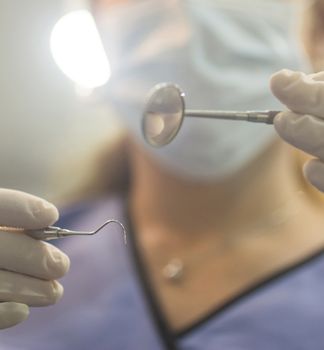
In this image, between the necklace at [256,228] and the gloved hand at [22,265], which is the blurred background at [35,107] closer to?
the necklace at [256,228]

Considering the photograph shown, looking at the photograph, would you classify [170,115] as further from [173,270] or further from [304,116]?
[173,270]

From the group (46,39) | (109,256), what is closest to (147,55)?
(109,256)

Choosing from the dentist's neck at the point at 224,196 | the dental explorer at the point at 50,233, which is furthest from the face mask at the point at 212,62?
the dental explorer at the point at 50,233

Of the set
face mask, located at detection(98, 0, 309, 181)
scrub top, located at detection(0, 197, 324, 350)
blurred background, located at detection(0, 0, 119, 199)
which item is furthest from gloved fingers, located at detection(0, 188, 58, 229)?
blurred background, located at detection(0, 0, 119, 199)

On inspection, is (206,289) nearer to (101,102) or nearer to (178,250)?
(178,250)

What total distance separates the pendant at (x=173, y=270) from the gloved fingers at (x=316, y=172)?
53 centimetres

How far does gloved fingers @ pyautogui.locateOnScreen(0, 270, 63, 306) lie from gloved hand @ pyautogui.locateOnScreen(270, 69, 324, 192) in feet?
0.67

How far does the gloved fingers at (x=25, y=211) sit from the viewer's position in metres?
0.42

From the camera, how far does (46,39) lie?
1.56 metres

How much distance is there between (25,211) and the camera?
0.42 meters

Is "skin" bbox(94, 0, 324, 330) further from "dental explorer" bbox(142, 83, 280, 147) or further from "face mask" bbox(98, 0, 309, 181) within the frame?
"dental explorer" bbox(142, 83, 280, 147)

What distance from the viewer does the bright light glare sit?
40.9 inches

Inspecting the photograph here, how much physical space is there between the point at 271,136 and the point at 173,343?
0.33 metres

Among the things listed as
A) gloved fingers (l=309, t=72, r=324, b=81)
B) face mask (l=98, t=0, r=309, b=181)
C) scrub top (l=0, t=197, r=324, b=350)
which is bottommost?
scrub top (l=0, t=197, r=324, b=350)
